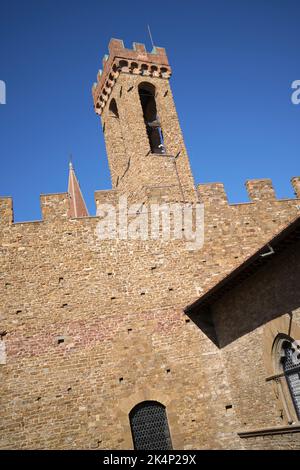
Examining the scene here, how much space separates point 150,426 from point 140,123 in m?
9.11

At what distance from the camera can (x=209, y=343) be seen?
10.4m

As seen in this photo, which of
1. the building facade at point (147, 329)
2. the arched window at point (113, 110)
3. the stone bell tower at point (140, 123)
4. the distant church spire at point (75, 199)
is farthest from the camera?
the distant church spire at point (75, 199)

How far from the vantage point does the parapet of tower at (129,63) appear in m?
14.4

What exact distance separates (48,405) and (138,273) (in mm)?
3891

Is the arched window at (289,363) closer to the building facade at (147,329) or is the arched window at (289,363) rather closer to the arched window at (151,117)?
the building facade at (147,329)

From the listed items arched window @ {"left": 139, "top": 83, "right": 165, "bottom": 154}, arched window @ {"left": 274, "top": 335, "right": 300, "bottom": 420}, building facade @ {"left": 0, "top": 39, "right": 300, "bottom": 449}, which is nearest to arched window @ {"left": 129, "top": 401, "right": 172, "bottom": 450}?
building facade @ {"left": 0, "top": 39, "right": 300, "bottom": 449}

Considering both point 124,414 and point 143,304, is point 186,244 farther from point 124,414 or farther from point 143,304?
point 124,414

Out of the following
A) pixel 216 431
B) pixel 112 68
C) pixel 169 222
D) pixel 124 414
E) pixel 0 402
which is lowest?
pixel 216 431

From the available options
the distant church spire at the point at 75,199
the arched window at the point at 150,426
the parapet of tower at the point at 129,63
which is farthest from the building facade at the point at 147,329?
the distant church spire at the point at 75,199

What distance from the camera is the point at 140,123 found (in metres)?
13.4

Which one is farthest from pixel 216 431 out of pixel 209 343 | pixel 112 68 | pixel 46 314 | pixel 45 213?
pixel 112 68

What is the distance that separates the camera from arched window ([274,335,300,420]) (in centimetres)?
804

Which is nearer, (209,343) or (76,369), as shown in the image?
(76,369)

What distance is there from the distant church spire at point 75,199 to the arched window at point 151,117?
677 cm
